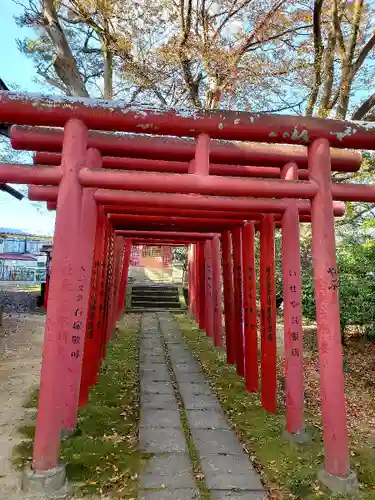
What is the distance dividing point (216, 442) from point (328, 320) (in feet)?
6.83

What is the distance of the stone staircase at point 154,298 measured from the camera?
18.3 m

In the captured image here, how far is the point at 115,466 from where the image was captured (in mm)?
3934

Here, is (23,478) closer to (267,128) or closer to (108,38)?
(267,128)

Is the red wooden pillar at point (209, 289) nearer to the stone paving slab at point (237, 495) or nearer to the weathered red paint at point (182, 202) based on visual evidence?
the weathered red paint at point (182, 202)

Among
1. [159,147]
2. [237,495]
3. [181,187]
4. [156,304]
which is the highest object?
[159,147]

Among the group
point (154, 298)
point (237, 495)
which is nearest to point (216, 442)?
point (237, 495)

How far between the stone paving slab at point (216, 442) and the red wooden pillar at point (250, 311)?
5.50 feet

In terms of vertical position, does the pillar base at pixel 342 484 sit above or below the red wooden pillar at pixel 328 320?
below

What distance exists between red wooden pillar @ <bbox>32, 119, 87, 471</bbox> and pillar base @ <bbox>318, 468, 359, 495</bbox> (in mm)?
2566

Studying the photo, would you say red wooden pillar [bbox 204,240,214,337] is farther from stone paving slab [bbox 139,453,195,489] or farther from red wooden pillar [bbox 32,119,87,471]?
red wooden pillar [bbox 32,119,87,471]

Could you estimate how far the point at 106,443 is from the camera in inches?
177

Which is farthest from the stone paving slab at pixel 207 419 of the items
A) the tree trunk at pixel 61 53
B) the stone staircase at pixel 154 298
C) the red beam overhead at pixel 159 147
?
the stone staircase at pixel 154 298

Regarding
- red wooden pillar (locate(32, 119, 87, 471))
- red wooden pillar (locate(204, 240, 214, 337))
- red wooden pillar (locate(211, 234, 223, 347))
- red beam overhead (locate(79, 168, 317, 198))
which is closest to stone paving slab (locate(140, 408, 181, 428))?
red wooden pillar (locate(32, 119, 87, 471))

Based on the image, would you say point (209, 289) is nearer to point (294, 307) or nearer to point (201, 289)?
point (201, 289)
